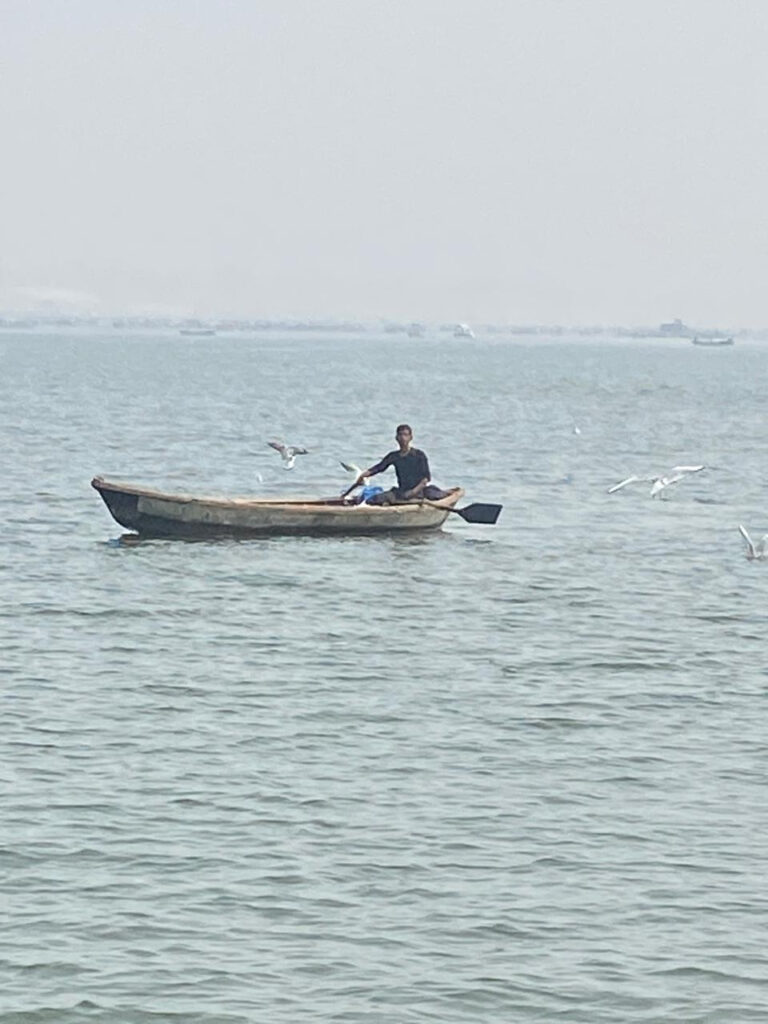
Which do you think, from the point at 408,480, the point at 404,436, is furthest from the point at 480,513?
the point at 404,436

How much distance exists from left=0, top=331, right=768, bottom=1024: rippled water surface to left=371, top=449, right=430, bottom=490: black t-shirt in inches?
44.0

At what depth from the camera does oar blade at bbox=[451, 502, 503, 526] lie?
4034cm

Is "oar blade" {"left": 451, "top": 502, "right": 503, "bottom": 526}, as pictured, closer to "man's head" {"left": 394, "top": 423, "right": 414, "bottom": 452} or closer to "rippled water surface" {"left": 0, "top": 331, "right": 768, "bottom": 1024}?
"rippled water surface" {"left": 0, "top": 331, "right": 768, "bottom": 1024}

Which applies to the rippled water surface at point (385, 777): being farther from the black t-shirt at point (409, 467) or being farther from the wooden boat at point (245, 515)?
the black t-shirt at point (409, 467)

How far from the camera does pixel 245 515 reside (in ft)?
125

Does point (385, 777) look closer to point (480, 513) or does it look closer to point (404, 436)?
point (404, 436)

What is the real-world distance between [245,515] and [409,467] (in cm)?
307

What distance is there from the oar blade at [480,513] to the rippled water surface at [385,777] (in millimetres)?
610

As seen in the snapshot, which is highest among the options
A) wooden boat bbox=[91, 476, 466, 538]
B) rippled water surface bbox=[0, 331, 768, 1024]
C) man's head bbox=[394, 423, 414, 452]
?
man's head bbox=[394, 423, 414, 452]

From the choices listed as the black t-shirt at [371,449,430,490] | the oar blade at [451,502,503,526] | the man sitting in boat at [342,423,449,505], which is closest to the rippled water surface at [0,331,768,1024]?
the oar blade at [451,502,503,526]

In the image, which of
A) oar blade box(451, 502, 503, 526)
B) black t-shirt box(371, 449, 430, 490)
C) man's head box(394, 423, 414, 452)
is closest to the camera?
man's head box(394, 423, 414, 452)

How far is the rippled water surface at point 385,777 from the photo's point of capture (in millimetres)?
15102

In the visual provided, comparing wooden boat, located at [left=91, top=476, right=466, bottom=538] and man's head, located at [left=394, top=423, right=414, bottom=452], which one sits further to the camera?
wooden boat, located at [left=91, top=476, right=466, bottom=538]

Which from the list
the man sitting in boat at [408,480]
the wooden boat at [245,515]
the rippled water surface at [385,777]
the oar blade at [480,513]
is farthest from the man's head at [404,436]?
the oar blade at [480,513]
